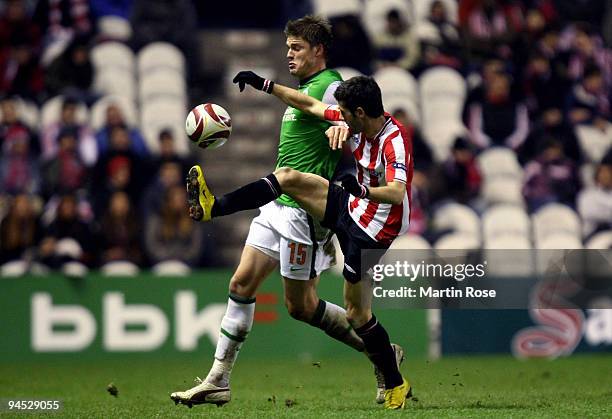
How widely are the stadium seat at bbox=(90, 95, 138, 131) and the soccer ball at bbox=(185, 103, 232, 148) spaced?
254 inches

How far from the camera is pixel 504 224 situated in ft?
45.8

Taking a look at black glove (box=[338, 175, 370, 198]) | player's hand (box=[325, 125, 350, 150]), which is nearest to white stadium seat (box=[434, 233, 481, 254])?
player's hand (box=[325, 125, 350, 150])

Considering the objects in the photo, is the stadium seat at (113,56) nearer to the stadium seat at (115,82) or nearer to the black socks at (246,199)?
the stadium seat at (115,82)

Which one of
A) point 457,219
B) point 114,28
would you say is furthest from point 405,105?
point 114,28

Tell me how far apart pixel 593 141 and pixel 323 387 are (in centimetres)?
724

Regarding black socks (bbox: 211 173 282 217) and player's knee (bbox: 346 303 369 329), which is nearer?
black socks (bbox: 211 173 282 217)

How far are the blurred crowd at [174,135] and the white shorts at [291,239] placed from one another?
17.8 ft

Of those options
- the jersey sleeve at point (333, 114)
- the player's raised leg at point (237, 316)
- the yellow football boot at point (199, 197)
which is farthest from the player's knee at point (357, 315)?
the jersey sleeve at point (333, 114)

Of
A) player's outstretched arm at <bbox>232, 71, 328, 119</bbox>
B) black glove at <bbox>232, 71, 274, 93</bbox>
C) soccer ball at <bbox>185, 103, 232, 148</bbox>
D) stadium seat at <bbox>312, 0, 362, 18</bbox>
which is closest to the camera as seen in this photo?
black glove at <bbox>232, 71, 274, 93</bbox>

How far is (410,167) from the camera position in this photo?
22.7ft

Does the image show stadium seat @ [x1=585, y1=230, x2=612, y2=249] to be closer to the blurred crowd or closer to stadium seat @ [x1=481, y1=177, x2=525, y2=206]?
the blurred crowd

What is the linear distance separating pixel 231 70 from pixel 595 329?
18.1ft

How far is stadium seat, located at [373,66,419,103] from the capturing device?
584 inches

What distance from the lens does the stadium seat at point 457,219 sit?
13.6 metres
